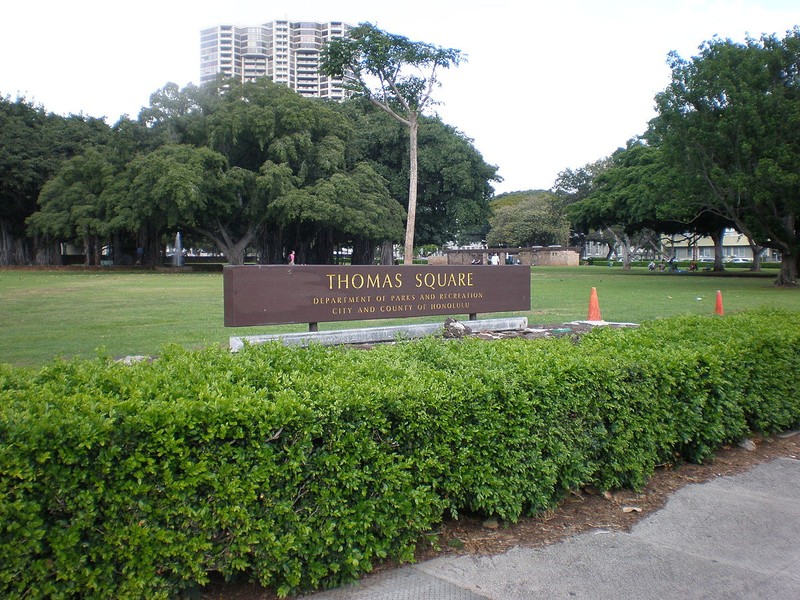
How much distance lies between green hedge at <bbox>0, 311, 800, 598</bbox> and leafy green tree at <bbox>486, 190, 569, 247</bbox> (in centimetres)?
7516

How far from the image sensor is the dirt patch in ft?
12.3

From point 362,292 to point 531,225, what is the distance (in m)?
71.0

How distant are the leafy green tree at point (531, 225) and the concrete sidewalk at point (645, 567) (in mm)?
75442

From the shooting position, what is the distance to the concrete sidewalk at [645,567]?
339cm

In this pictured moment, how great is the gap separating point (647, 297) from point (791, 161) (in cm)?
836

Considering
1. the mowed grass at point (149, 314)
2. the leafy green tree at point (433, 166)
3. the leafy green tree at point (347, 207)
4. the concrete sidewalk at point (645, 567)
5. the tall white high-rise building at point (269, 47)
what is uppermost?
the tall white high-rise building at point (269, 47)

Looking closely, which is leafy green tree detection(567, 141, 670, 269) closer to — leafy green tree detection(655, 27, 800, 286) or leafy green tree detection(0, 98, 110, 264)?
leafy green tree detection(655, 27, 800, 286)

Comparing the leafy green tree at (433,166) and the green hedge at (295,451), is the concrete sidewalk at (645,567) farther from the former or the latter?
the leafy green tree at (433,166)

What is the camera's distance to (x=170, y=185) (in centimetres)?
3512

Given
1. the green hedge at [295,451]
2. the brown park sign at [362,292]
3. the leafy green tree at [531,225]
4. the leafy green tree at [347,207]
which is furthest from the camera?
the leafy green tree at [531,225]

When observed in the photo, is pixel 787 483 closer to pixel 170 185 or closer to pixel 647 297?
pixel 647 297

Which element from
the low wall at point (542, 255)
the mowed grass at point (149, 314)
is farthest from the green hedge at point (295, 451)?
the low wall at point (542, 255)

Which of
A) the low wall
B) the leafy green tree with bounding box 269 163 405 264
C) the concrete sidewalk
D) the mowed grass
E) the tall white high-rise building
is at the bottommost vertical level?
the concrete sidewalk

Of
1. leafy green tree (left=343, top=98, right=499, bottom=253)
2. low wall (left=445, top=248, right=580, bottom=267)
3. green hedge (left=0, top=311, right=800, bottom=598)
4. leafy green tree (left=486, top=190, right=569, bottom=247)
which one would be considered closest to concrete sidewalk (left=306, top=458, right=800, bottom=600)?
green hedge (left=0, top=311, right=800, bottom=598)
